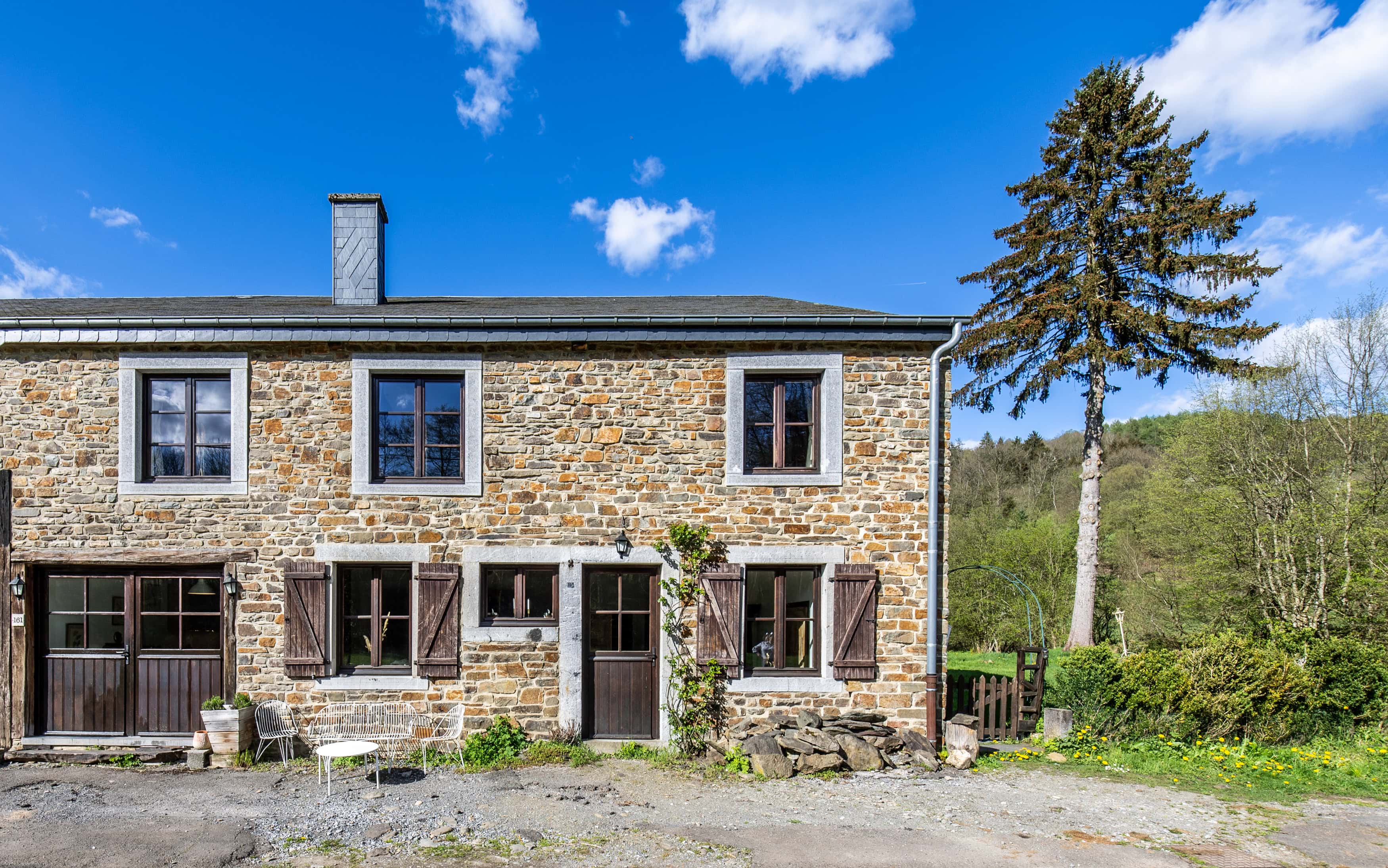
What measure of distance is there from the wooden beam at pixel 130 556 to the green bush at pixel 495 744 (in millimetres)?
3501

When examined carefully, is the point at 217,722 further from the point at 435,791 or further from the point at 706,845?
the point at 706,845

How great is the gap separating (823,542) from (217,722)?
7264 millimetres

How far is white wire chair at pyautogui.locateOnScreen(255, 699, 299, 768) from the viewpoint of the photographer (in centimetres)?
720

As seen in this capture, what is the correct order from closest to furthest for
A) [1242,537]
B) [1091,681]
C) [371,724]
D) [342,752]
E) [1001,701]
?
1. [342,752]
2. [371,724]
3. [1091,681]
4. [1001,701]
5. [1242,537]

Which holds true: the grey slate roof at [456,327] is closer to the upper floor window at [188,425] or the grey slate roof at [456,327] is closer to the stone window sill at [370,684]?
the upper floor window at [188,425]

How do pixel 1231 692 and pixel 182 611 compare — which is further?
pixel 1231 692

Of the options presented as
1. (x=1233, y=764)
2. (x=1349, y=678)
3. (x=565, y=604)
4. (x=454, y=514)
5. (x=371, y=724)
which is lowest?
(x=1233, y=764)

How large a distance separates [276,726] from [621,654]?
4.11 m

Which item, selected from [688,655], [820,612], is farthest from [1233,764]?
[688,655]

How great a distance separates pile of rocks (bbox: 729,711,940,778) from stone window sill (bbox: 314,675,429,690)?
149 inches

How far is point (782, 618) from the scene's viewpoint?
7621 mm

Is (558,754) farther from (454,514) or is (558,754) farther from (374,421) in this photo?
(374,421)

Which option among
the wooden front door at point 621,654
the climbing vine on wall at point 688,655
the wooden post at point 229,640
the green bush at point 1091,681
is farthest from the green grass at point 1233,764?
the wooden post at point 229,640

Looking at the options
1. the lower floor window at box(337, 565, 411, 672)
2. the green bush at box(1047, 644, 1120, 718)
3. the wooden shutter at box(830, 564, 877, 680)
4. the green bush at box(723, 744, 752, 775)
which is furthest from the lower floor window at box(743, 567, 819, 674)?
the lower floor window at box(337, 565, 411, 672)
